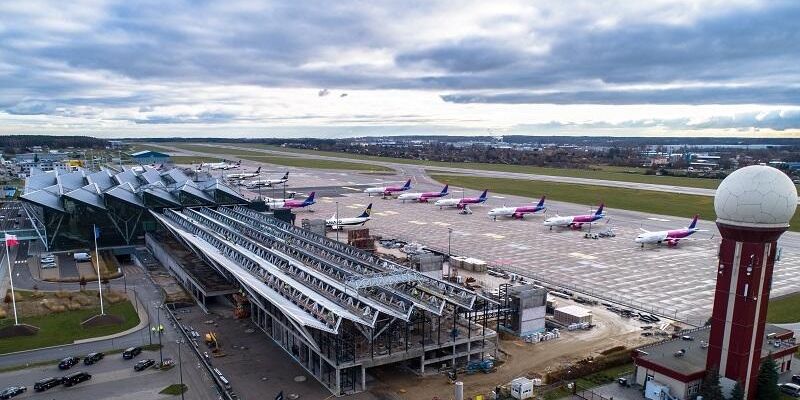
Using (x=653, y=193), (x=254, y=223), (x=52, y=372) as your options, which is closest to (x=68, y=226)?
(x=254, y=223)

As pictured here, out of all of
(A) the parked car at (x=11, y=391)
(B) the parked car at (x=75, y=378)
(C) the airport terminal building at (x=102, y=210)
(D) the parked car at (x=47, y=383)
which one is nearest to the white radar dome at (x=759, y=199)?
(B) the parked car at (x=75, y=378)

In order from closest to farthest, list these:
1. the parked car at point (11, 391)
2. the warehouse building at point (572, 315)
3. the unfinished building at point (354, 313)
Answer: the parked car at point (11, 391), the unfinished building at point (354, 313), the warehouse building at point (572, 315)

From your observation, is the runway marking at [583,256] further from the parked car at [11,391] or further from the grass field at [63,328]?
the parked car at [11,391]

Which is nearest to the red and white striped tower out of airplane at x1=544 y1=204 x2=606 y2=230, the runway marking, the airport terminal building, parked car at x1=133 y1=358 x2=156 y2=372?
parked car at x1=133 y1=358 x2=156 y2=372

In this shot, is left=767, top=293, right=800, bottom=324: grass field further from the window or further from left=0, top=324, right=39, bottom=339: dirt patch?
left=0, top=324, right=39, bottom=339: dirt patch

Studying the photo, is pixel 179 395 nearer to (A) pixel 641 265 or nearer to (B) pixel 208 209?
(B) pixel 208 209

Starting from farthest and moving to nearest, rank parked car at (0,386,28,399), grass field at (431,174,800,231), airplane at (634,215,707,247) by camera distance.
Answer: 1. grass field at (431,174,800,231)
2. airplane at (634,215,707,247)
3. parked car at (0,386,28,399)

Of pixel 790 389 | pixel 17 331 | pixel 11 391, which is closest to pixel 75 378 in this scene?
pixel 11 391
